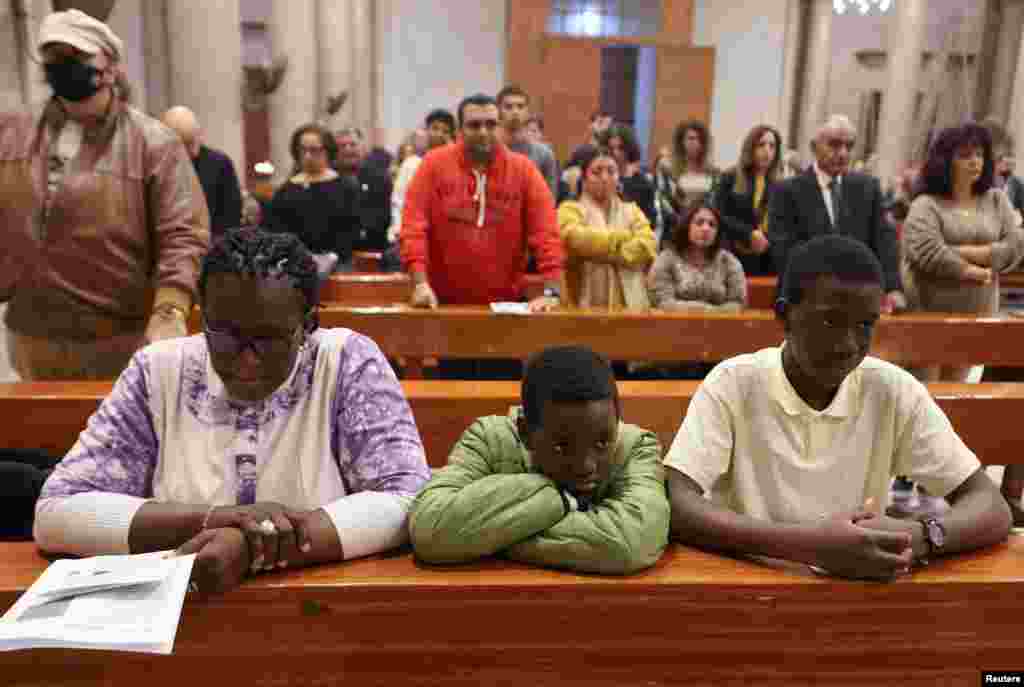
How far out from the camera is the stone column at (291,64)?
11.1 meters

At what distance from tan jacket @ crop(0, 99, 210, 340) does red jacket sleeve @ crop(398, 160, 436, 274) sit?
44.5 inches

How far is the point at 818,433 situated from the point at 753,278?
12.9 ft

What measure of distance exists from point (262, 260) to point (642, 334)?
7.96 ft

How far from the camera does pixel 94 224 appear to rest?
295 cm

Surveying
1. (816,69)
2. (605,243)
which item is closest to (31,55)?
(605,243)

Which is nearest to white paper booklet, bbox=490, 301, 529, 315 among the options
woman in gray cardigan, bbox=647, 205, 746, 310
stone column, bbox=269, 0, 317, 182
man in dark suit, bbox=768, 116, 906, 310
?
woman in gray cardigan, bbox=647, 205, 746, 310

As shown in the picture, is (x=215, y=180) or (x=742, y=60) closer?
(x=215, y=180)

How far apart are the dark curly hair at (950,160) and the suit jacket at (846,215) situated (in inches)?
10.5

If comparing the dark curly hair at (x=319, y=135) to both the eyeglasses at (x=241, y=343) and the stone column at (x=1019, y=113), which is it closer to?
the eyeglasses at (x=241, y=343)

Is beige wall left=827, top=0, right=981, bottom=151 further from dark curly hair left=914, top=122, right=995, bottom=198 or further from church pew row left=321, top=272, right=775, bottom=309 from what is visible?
Answer: church pew row left=321, top=272, right=775, bottom=309

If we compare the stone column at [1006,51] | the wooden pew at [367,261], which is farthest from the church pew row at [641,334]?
the stone column at [1006,51]

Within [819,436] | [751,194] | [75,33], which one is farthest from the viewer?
[751,194]

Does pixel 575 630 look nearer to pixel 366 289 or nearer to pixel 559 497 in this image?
pixel 559 497

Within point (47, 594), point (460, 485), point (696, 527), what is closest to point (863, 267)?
point (696, 527)
